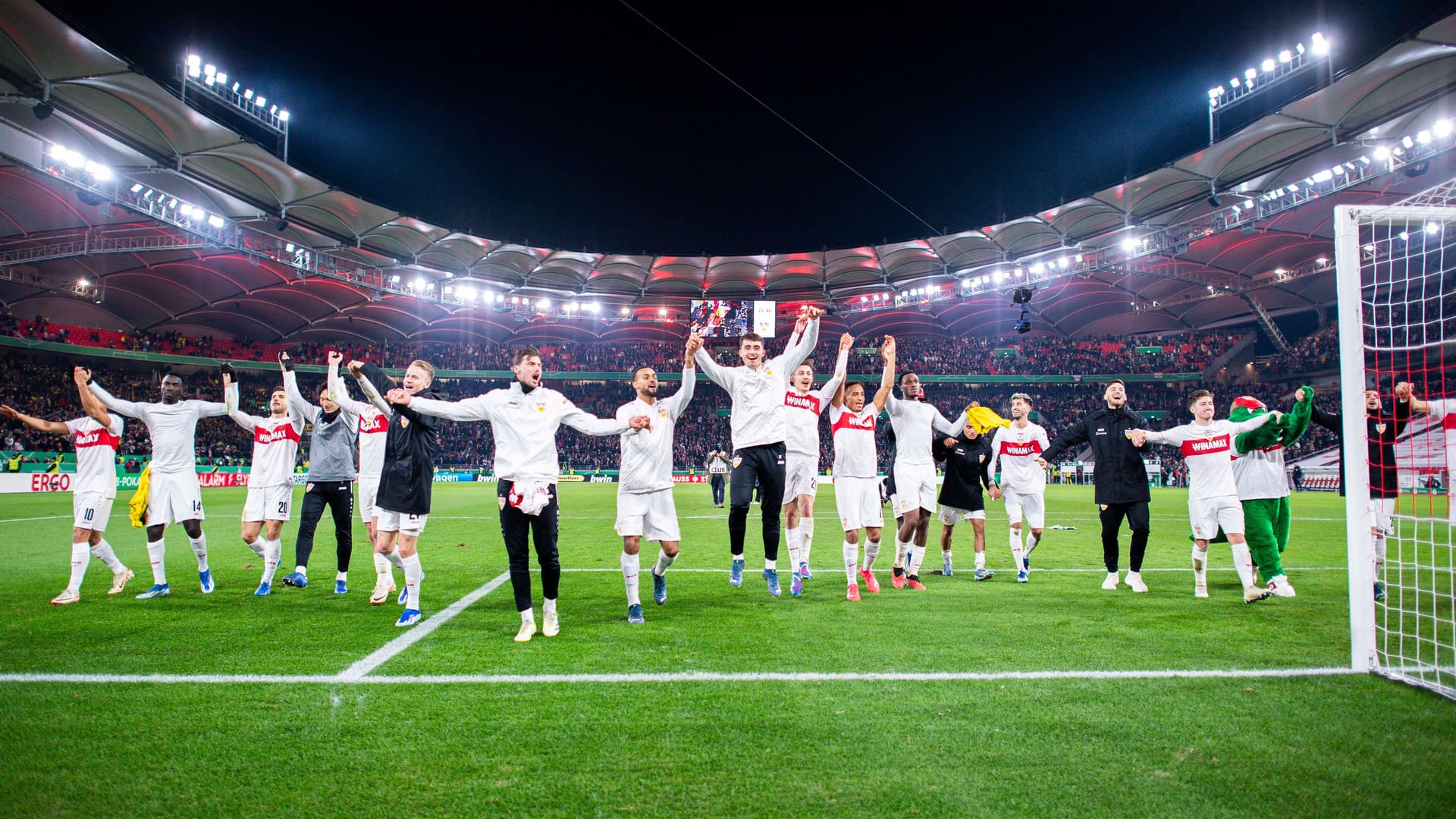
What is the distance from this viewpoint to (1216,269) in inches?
A: 1485

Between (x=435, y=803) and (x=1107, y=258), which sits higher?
(x=1107, y=258)

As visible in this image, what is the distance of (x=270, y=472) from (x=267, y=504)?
0.39 m

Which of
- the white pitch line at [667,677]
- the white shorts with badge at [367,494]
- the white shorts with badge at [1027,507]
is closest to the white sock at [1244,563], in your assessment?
the white shorts with badge at [1027,507]

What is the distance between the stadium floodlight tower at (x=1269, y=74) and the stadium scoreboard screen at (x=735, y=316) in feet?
71.6

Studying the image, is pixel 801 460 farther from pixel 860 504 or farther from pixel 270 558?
pixel 270 558

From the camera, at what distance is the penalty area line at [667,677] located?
4.18m

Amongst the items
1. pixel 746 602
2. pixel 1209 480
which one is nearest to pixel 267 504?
pixel 746 602

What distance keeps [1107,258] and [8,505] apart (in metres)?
42.5

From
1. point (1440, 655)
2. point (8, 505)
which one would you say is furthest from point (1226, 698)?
point (8, 505)

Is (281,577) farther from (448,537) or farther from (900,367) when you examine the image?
(900,367)

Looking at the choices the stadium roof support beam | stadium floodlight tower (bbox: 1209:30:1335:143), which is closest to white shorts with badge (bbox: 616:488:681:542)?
stadium floodlight tower (bbox: 1209:30:1335:143)

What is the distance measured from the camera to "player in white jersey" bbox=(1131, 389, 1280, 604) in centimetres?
707

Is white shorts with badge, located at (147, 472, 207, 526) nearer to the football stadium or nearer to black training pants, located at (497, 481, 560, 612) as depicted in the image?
the football stadium

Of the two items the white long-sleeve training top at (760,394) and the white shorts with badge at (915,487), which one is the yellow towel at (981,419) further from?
the white long-sleeve training top at (760,394)
